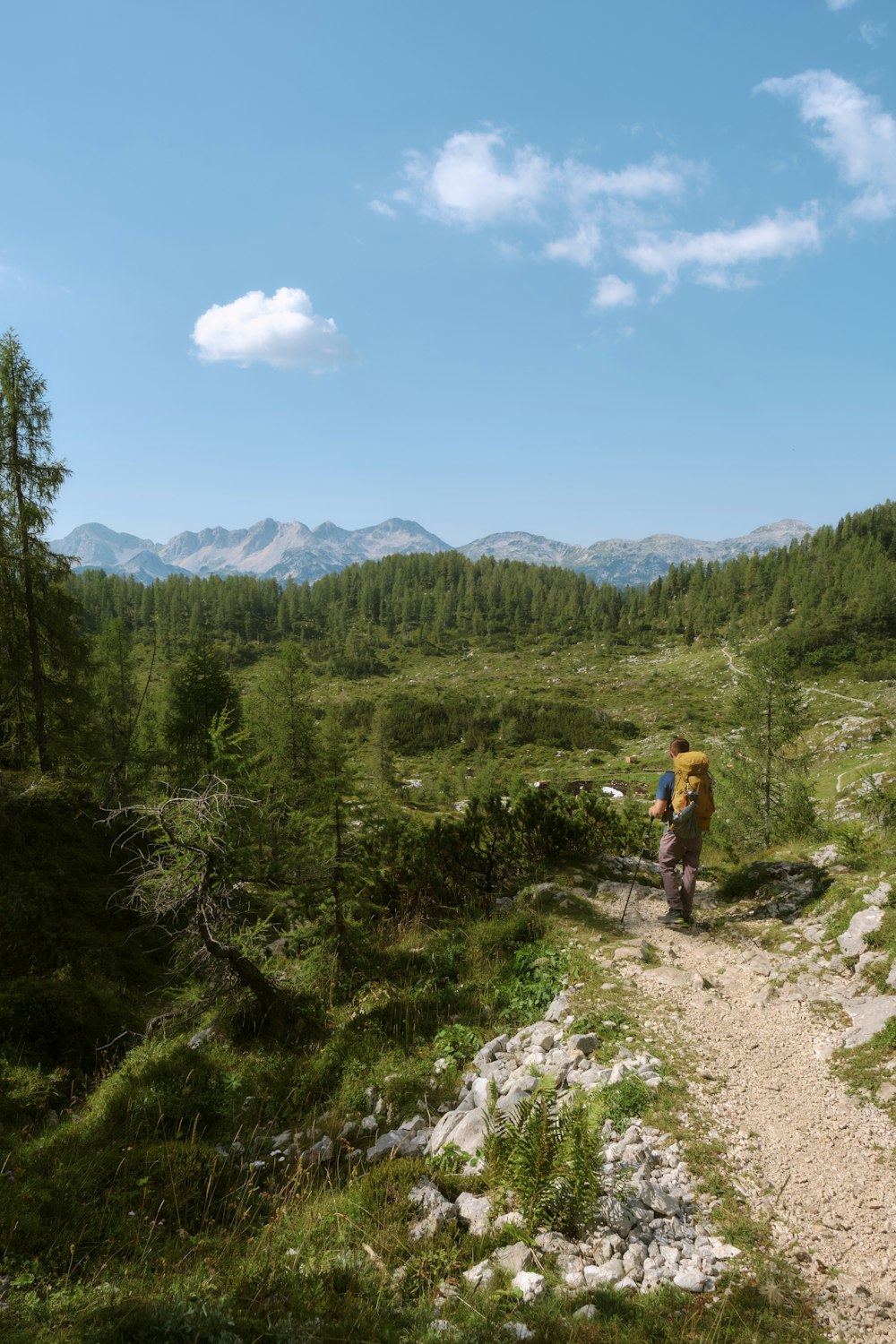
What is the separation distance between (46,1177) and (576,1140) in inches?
212

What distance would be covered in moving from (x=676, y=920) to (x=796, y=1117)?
5.07 m

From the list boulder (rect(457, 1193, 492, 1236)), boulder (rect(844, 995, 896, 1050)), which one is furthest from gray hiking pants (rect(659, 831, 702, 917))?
boulder (rect(457, 1193, 492, 1236))

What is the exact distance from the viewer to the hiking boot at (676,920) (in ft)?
34.5

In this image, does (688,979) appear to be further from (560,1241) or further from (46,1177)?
A: (46,1177)

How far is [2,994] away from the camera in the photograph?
9.77m

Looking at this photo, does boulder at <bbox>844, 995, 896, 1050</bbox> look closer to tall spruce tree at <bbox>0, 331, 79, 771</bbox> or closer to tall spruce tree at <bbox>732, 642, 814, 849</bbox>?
tall spruce tree at <bbox>732, 642, 814, 849</bbox>

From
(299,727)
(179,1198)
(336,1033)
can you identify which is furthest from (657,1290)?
(299,727)

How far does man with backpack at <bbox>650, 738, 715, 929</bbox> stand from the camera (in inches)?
408

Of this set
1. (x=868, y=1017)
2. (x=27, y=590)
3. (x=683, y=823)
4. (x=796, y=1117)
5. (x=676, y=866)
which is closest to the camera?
(x=796, y=1117)

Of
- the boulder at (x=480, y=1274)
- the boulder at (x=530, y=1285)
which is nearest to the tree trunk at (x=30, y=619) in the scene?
the boulder at (x=480, y=1274)

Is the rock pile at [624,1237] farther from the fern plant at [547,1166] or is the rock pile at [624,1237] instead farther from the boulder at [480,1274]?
the fern plant at [547,1166]

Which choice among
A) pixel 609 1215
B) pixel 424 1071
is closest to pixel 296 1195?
pixel 424 1071

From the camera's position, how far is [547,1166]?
5000 mm

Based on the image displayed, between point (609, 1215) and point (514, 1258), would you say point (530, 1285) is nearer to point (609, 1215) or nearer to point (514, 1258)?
point (514, 1258)
